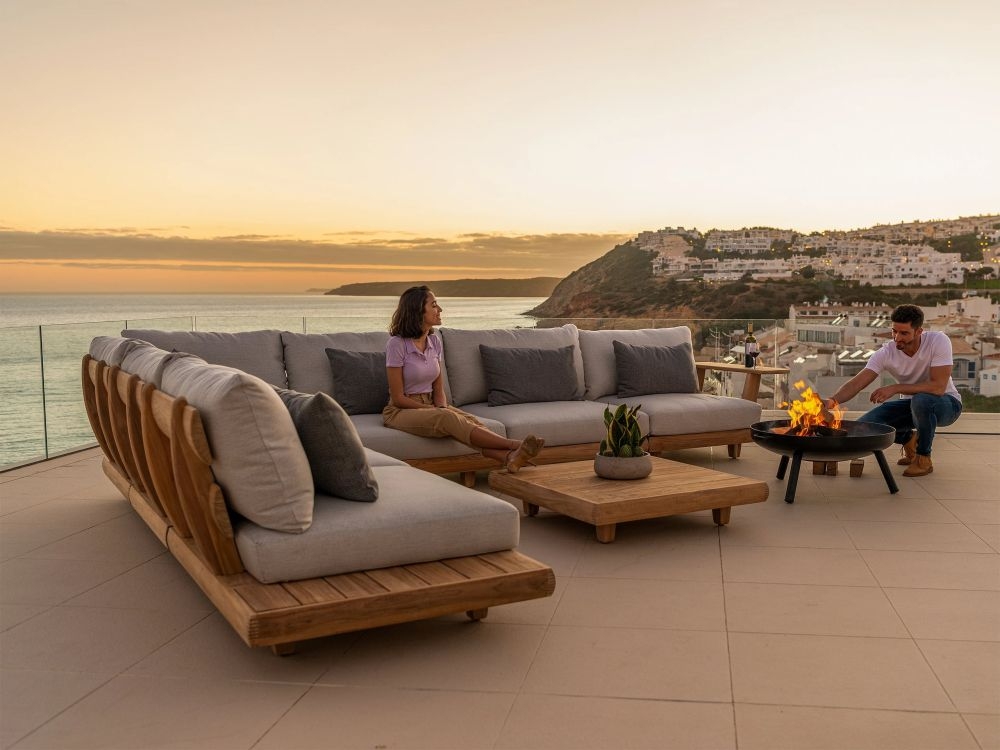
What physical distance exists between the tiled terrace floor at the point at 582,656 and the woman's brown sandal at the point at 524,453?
578 millimetres

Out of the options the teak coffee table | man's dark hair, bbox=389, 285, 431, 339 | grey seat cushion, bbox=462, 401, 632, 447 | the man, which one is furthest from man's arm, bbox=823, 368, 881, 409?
man's dark hair, bbox=389, 285, 431, 339

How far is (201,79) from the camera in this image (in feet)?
29.4

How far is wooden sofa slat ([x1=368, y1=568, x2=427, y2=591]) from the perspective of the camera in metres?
2.77

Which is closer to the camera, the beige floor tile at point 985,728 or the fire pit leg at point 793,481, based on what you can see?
the beige floor tile at point 985,728

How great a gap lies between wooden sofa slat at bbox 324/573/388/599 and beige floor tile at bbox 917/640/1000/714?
1.66m

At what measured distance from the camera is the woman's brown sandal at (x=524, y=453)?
4.62 metres

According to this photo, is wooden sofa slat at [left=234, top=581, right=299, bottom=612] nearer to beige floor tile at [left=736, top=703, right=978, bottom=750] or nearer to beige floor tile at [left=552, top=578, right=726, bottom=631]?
beige floor tile at [left=552, top=578, right=726, bottom=631]

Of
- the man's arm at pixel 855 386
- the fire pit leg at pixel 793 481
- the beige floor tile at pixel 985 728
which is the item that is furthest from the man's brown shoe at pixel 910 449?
the beige floor tile at pixel 985 728

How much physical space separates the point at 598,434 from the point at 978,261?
10.7 metres

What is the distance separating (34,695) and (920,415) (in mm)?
5116

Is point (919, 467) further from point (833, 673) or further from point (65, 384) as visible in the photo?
point (65, 384)

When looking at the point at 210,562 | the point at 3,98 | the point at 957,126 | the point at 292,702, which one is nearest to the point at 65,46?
the point at 3,98

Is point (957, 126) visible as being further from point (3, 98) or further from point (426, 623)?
point (3, 98)

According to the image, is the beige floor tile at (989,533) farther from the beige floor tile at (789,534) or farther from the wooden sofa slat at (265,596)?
the wooden sofa slat at (265,596)
